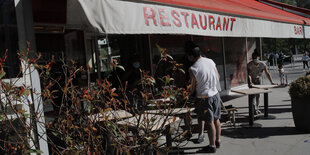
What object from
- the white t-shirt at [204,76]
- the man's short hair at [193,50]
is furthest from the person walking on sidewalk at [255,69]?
the man's short hair at [193,50]

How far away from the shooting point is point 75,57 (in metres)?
6.16

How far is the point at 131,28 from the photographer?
3145mm

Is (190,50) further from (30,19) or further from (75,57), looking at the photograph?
(75,57)

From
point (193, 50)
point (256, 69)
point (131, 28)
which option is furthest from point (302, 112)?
point (131, 28)

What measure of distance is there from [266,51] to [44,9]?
1935 inches

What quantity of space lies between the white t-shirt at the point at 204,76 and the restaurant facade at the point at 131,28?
0.49 m

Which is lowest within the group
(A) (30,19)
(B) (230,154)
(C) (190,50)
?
(B) (230,154)

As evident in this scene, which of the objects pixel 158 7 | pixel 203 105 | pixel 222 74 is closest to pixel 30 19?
pixel 158 7

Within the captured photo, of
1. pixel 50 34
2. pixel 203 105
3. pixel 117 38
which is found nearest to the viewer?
pixel 203 105

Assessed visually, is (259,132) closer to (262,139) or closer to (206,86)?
(262,139)

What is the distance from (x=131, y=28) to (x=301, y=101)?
3.36 meters

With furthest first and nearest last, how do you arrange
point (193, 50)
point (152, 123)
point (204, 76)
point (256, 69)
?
1. point (256, 69)
2. point (193, 50)
3. point (204, 76)
4. point (152, 123)

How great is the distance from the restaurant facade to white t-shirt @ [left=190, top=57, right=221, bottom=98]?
19.2 inches

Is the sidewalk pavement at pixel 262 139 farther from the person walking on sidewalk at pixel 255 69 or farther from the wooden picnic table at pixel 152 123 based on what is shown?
the wooden picnic table at pixel 152 123
